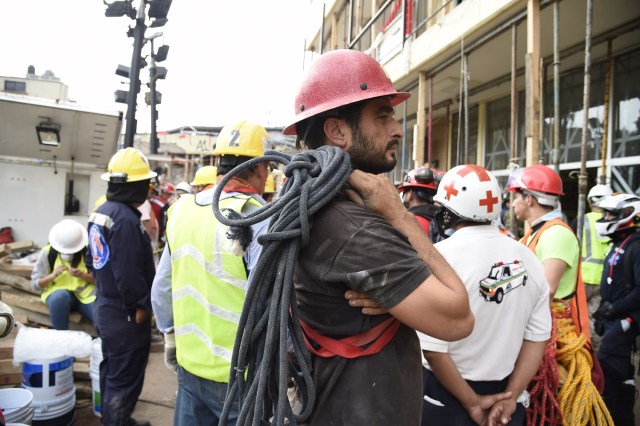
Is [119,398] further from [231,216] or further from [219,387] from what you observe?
[231,216]

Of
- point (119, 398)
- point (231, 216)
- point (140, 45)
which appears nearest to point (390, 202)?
point (231, 216)

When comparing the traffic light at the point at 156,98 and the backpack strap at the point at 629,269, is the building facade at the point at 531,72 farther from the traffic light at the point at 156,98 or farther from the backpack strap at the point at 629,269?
the traffic light at the point at 156,98

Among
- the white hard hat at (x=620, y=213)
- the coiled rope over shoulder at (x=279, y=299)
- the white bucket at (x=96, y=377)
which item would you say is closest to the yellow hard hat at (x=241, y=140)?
the coiled rope over shoulder at (x=279, y=299)

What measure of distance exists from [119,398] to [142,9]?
24.3 feet

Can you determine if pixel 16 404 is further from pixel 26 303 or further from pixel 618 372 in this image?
pixel 618 372

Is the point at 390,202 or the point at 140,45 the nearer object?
the point at 390,202

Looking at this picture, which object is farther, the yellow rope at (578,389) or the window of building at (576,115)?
the window of building at (576,115)

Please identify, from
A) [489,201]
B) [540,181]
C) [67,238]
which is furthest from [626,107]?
[67,238]

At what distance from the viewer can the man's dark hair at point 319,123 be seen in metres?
1.59

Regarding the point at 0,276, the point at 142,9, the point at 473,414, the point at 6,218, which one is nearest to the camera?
the point at 473,414

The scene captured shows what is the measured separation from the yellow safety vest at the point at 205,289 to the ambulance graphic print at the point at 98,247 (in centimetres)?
131

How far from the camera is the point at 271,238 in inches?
50.4

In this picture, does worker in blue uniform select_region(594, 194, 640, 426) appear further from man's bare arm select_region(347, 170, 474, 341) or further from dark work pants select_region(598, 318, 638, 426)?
man's bare arm select_region(347, 170, 474, 341)

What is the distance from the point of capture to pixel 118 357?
11.5ft
